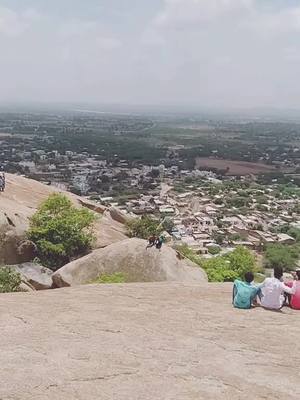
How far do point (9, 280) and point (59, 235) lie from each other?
14.1 feet

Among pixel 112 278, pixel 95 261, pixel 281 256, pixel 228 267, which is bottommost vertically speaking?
pixel 281 256

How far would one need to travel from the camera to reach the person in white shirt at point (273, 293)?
8648 millimetres

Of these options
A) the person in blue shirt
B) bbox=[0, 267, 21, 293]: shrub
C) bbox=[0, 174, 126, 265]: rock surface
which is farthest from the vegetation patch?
the person in blue shirt

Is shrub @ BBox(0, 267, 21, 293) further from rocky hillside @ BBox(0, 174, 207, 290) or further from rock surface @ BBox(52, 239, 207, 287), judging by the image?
rock surface @ BBox(52, 239, 207, 287)

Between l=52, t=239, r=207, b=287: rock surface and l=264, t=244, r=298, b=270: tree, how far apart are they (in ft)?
64.4

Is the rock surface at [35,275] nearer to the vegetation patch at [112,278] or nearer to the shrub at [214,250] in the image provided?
the vegetation patch at [112,278]

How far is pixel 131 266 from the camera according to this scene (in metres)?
13.8

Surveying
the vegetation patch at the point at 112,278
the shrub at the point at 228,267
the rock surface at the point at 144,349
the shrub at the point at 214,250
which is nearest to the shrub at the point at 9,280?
the vegetation patch at the point at 112,278

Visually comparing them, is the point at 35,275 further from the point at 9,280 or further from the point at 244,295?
the point at 244,295

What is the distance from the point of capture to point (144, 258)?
45.2 feet

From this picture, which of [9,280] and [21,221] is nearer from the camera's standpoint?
[9,280]

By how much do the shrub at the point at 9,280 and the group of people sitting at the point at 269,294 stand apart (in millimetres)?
6147

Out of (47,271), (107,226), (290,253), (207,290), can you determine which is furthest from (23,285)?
(290,253)

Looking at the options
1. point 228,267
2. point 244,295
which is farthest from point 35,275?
point 244,295
